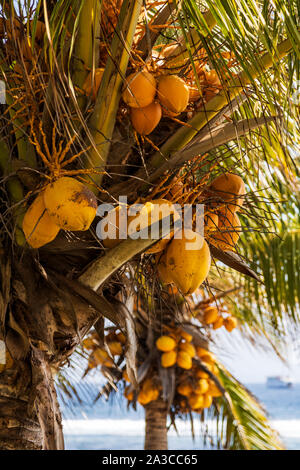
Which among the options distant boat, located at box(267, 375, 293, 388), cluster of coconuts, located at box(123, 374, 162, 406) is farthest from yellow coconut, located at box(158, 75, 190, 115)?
distant boat, located at box(267, 375, 293, 388)

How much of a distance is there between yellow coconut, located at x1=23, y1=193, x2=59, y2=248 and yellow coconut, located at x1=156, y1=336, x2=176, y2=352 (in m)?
2.74

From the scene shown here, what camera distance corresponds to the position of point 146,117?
1.10m

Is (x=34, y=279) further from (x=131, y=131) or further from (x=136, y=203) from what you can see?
(x=131, y=131)

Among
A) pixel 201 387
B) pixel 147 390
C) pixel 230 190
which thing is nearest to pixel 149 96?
pixel 230 190

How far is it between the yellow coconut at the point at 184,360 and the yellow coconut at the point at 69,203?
2.82 meters

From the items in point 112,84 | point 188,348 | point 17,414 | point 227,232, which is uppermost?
point 188,348

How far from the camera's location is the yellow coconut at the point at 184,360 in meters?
3.60

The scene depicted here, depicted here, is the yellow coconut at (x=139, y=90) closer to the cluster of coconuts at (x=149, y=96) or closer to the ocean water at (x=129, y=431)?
the cluster of coconuts at (x=149, y=96)

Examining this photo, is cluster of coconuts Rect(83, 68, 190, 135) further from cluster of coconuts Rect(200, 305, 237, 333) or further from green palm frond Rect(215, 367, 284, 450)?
green palm frond Rect(215, 367, 284, 450)

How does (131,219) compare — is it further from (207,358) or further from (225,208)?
(207,358)

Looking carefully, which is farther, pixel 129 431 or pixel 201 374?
pixel 129 431

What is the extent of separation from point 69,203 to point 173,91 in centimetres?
35

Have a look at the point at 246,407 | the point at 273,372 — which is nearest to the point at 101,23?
the point at 246,407
